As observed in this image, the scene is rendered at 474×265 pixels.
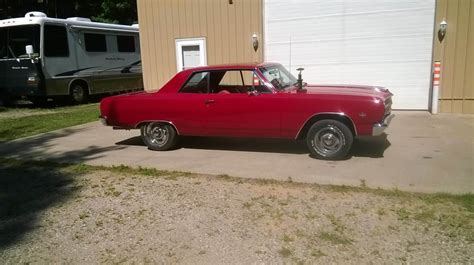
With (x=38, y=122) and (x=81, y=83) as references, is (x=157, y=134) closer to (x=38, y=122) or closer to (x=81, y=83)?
(x=38, y=122)

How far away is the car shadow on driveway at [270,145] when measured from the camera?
23.4ft

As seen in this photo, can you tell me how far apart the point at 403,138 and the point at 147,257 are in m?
5.84

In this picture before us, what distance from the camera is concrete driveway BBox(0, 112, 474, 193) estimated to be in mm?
5594

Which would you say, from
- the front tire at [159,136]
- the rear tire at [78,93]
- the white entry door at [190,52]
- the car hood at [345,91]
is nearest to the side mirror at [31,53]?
the rear tire at [78,93]

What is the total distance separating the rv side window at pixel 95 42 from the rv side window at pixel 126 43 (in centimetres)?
86

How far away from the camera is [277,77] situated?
23.7 feet

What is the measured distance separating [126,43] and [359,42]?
10.3 metres

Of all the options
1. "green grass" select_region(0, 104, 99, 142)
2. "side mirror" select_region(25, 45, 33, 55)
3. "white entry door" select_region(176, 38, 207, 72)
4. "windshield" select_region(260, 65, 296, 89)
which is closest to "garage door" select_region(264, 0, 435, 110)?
"white entry door" select_region(176, 38, 207, 72)

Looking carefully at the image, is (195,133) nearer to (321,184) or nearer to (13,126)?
(321,184)

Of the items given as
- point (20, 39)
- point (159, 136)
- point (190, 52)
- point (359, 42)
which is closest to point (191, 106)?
point (159, 136)

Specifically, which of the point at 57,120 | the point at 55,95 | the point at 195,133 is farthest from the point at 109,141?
the point at 55,95

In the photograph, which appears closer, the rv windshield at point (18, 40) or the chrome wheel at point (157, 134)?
the chrome wheel at point (157, 134)

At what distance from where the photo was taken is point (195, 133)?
A: 7383 millimetres

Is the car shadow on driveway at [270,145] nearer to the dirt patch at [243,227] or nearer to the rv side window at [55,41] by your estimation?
the dirt patch at [243,227]
